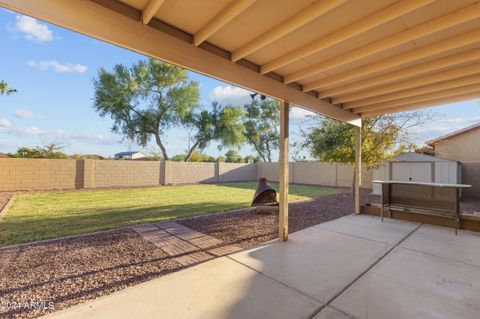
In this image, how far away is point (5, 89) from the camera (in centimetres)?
339

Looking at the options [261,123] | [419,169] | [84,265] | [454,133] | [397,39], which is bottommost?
[84,265]

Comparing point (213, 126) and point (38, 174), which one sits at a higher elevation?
point (213, 126)

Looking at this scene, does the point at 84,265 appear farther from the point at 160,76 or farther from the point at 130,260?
the point at 160,76

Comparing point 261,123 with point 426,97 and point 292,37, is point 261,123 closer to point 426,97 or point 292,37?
point 426,97

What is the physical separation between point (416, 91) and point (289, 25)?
340 centimetres

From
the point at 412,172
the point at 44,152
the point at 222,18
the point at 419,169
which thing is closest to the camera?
the point at 222,18

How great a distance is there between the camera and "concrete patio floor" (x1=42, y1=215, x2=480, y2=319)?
2.04 metres

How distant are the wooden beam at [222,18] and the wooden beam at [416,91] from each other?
3.90m

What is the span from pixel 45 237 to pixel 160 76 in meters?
15.1

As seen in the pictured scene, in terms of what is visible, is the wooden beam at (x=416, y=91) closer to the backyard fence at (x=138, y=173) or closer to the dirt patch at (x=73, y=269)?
the dirt patch at (x=73, y=269)

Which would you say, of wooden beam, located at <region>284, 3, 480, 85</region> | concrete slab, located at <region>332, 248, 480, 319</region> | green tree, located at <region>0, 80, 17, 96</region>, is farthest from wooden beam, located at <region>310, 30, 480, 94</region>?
green tree, located at <region>0, 80, 17, 96</region>

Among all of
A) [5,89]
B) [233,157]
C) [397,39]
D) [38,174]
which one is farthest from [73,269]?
[233,157]

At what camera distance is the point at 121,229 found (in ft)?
14.9

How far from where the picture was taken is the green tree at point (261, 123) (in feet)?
76.5
